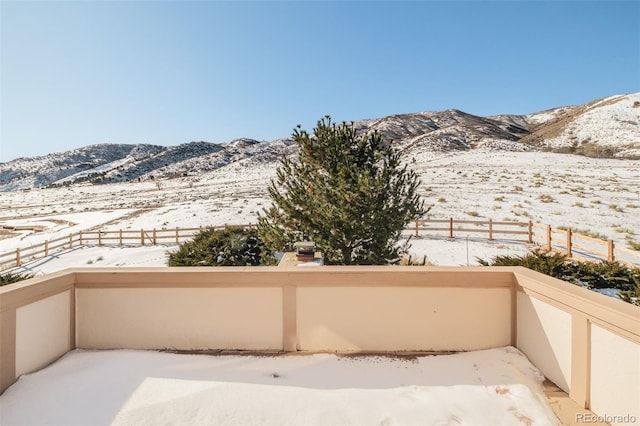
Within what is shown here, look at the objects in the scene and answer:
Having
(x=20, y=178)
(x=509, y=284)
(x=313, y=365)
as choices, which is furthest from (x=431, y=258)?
(x=20, y=178)

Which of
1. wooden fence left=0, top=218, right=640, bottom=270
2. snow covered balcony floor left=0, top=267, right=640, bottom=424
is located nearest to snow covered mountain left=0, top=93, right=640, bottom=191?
wooden fence left=0, top=218, right=640, bottom=270

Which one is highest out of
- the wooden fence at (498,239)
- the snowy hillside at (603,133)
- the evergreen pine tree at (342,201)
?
the snowy hillside at (603,133)

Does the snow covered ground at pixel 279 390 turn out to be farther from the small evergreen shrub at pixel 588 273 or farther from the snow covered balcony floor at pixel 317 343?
the small evergreen shrub at pixel 588 273

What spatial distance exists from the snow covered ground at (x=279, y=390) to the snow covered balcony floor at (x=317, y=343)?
16mm

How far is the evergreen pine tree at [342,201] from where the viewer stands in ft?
31.3

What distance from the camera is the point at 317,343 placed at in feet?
13.4

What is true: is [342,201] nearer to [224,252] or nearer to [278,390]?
[224,252]

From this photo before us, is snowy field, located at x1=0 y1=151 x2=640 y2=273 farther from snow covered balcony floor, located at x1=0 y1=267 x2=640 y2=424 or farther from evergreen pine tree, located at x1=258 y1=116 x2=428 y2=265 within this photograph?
snow covered balcony floor, located at x1=0 y1=267 x2=640 y2=424

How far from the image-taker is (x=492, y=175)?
4106cm

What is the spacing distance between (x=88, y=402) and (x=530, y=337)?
4899 millimetres

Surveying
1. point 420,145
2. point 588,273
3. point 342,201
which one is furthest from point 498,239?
point 420,145

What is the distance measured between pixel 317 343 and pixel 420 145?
8806 cm

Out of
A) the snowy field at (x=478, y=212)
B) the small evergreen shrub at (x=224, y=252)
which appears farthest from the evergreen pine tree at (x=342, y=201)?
the snowy field at (x=478, y=212)

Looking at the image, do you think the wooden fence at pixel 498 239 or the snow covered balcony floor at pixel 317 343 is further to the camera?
the wooden fence at pixel 498 239
